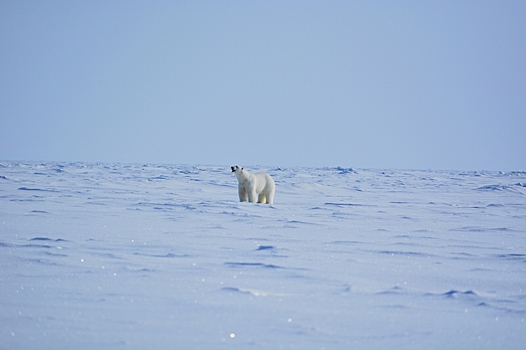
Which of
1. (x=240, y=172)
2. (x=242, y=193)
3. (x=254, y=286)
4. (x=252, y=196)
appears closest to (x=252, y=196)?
(x=252, y=196)

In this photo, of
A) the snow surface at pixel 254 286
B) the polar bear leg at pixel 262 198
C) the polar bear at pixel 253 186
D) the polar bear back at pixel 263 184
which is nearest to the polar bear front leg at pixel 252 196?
the polar bear at pixel 253 186

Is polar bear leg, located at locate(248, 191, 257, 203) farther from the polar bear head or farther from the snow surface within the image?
the snow surface

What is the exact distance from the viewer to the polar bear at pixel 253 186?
8844 mm

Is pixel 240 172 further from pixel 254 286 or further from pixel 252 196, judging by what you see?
pixel 254 286

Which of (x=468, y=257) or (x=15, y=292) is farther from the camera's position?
(x=468, y=257)

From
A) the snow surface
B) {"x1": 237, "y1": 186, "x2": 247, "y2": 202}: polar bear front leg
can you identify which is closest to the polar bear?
{"x1": 237, "y1": 186, "x2": 247, "y2": 202}: polar bear front leg

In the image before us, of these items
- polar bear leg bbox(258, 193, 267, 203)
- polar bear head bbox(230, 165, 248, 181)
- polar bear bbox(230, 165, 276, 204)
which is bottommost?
polar bear leg bbox(258, 193, 267, 203)

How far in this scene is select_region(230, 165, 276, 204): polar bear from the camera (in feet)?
29.0

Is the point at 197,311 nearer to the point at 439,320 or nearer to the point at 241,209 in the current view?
the point at 439,320

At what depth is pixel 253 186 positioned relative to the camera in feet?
29.3

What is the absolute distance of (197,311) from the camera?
8.42 ft

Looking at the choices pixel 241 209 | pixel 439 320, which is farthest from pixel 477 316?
pixel 241 209

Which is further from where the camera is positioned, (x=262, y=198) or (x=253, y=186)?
(x=262, y=198)

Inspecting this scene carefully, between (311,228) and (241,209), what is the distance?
2.02 m
